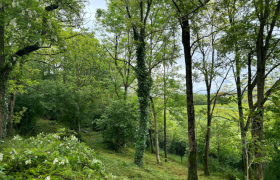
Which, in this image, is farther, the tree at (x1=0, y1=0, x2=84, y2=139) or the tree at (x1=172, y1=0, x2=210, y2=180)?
the tree at (x1=172, y1=0, x2=210, y2=180)

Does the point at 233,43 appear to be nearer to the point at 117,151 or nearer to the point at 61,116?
the point at 117,151

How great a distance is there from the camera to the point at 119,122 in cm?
1140

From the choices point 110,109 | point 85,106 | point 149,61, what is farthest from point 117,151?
point 149,61

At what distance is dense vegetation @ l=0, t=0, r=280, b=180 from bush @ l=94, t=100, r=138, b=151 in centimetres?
8

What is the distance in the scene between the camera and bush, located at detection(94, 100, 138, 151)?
454 inches

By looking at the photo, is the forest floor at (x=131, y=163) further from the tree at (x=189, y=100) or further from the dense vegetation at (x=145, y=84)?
the tree at (x=189, y=100)

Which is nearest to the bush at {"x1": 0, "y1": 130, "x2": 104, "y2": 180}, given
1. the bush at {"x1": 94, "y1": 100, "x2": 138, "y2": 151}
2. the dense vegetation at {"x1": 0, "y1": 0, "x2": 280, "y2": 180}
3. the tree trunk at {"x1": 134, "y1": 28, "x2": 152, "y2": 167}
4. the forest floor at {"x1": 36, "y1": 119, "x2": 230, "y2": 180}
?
the dense vegetation at {"x1": 0, "y1": 0, "x2": 280, "y2": 180}

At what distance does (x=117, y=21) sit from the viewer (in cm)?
1189

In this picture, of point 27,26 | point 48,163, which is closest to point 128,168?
point 48,163

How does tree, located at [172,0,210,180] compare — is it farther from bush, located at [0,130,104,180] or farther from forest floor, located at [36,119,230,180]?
bush, located at [0,130,104,180]

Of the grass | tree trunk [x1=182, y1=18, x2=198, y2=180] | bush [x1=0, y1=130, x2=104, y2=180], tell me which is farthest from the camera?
the grass

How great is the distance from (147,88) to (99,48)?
680 centimetres

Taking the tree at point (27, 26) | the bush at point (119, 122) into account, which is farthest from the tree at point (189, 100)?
the bush at point (119, 122)

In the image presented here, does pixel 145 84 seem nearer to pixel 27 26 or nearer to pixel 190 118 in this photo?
pixel 190 118
